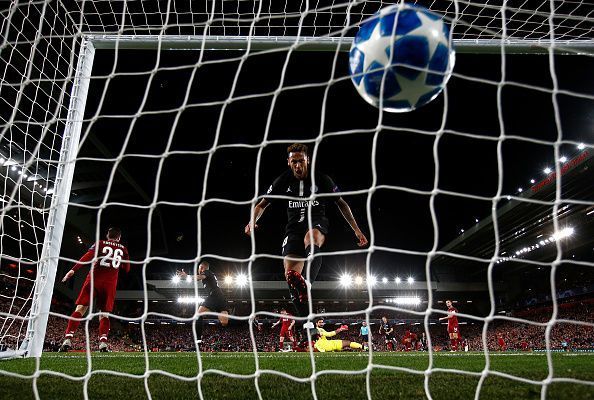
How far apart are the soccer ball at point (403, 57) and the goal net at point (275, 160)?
0.15m

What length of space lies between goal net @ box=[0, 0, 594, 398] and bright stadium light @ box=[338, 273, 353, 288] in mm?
284

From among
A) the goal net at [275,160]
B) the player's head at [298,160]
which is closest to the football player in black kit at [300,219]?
the player's head at [298,160]

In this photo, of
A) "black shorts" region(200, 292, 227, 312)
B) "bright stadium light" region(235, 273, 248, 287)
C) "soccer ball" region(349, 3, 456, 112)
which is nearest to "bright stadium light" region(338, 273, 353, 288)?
"bright stadium light" region(235, 273, 248, 287)

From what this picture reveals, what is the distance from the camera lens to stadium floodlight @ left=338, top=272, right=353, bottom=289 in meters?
28.9

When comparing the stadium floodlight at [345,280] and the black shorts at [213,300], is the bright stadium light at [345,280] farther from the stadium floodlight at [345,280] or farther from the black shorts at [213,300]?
the black shorts at [213,300]

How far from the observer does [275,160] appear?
16.0 meters

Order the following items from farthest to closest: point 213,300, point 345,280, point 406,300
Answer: point 406,300, point 345,280, point 213,300

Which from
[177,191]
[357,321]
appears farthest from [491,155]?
[357,321]

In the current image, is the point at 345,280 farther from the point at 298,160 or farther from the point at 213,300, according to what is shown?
the point at 298,160

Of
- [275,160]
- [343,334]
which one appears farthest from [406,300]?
[275,160]

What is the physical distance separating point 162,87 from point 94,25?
6398 mm

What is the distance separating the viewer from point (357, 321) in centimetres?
3091

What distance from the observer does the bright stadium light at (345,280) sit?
28897 millimetres

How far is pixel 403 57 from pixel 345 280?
90.9ft
